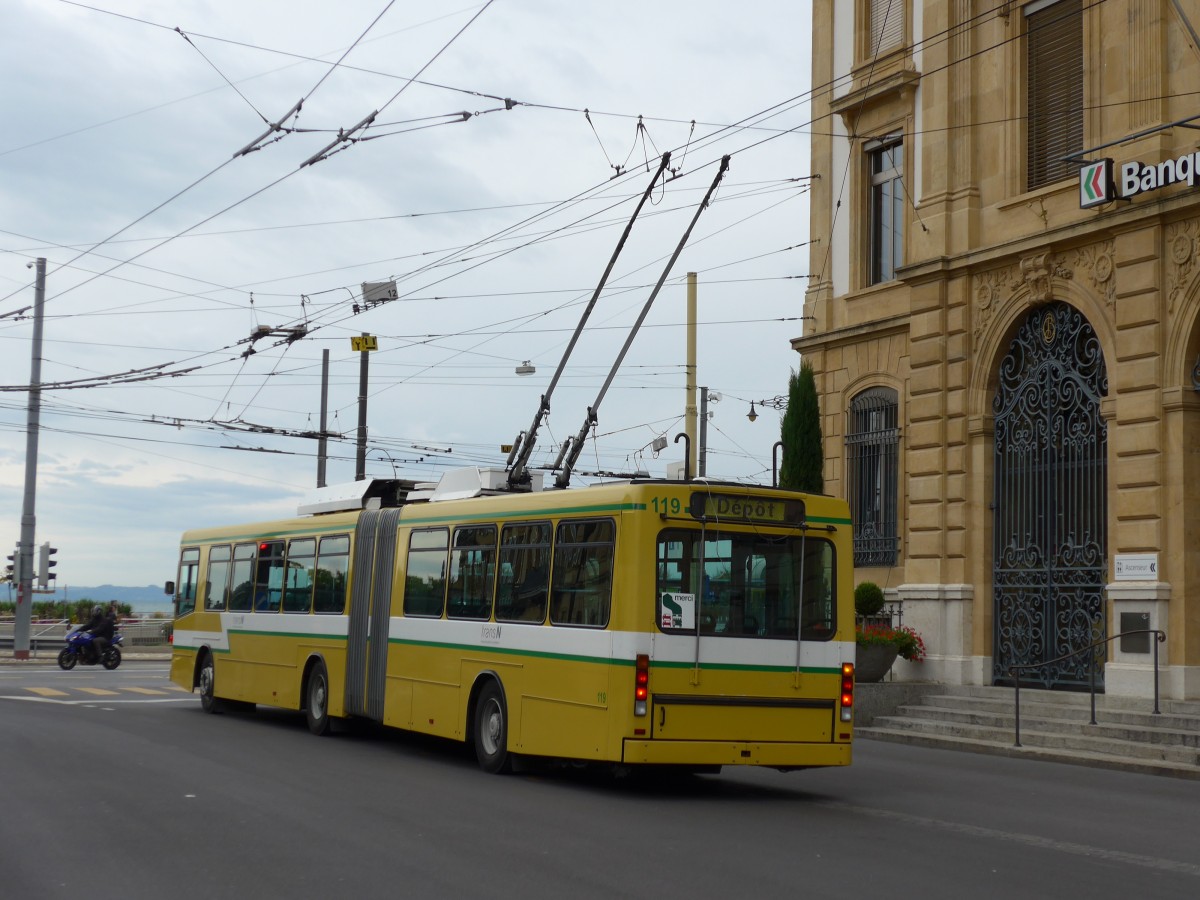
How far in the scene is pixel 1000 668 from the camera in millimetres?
23031

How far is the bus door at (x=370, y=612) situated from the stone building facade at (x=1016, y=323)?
9.19 metres

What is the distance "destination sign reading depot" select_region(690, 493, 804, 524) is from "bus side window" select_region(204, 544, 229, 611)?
12245 mm

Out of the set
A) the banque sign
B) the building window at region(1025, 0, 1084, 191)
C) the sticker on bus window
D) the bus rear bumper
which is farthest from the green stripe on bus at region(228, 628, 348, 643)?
the building window at region(1025, 0, 1084, 191)

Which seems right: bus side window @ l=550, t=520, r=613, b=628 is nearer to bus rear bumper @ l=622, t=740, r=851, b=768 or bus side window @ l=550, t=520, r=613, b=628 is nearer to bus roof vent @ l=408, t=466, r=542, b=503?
bus rear bumper @ l=622, t=740, r=851, b=768

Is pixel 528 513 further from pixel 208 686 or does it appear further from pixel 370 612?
pixel 208 686

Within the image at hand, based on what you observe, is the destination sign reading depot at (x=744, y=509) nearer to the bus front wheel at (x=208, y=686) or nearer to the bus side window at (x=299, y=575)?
the bus side window at (x=299, y=575)

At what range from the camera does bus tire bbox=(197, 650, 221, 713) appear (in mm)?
24109

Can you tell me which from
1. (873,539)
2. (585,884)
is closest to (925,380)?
(873,539)

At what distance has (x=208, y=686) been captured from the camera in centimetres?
2428

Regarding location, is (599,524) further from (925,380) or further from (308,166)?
(925,380)

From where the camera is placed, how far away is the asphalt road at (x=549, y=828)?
903cm

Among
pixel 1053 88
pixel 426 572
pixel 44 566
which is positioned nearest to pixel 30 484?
pixel 44 566

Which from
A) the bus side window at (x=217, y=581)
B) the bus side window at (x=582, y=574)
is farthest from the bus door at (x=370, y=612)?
the bus side window at (x=217, y=581)

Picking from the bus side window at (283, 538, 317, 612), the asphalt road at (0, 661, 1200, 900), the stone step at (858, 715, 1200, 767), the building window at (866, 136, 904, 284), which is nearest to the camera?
the asphalt road at (0, 661, 1200, 900)
